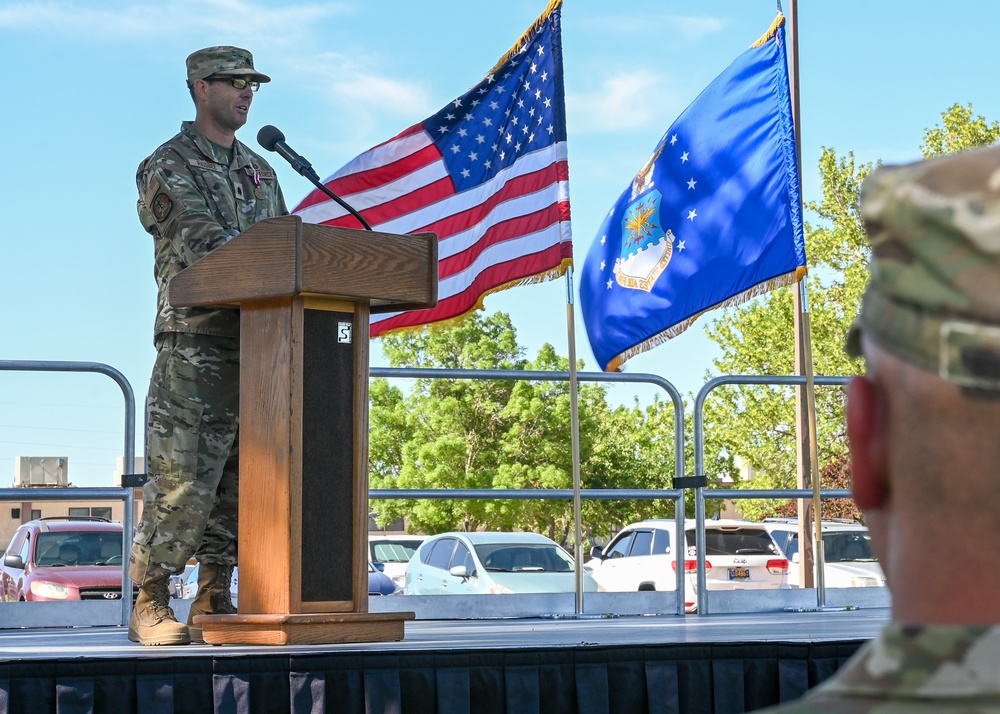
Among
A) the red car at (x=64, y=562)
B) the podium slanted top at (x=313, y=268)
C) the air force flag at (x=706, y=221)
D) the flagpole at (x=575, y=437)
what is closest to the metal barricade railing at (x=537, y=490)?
the flagpole at (x=575, y=437)

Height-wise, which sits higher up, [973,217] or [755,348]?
[755,348]

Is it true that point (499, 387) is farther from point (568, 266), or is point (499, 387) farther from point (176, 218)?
point (176, 218)

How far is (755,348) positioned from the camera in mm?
30047

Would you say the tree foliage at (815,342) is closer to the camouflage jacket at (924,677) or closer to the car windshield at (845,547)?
the car windshield at (845,547)

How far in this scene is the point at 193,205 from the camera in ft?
13.4

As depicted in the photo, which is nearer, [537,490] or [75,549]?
[537,490]

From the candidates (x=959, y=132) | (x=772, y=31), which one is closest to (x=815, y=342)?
(x=959, y=132)

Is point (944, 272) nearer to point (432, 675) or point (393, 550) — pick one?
point (432, 675)

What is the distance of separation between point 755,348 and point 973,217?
2979cm

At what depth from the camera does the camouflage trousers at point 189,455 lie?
13.0 feet

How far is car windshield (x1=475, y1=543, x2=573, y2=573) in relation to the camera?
1631cm

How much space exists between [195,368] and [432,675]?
1.32 meters

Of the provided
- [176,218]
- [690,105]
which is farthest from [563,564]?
[176,218]

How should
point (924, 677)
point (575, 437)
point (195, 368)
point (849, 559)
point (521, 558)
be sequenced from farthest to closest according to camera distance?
point (849, 559), point (521, 558), point (575, 437), point (195, 368), point (924, 677)
